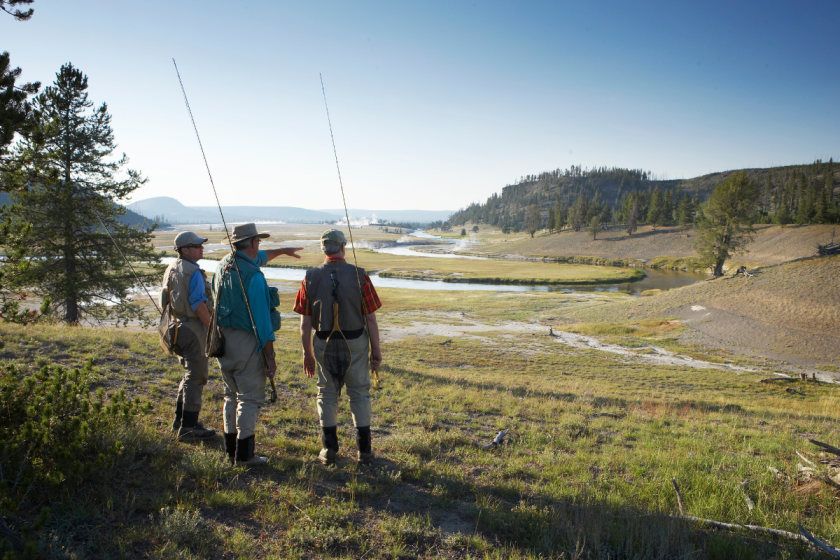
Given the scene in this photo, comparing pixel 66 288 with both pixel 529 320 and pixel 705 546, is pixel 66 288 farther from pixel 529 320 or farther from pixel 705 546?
pixel 529 320

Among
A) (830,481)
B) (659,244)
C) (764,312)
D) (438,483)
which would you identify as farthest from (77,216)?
(659,244)

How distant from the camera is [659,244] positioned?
96.2m

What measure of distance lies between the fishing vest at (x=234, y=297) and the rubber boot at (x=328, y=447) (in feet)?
5.08

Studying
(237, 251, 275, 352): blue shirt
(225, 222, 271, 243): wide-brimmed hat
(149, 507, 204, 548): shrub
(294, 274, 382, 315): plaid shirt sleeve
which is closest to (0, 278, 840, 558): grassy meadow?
(149, 507, 204, 548): shrub

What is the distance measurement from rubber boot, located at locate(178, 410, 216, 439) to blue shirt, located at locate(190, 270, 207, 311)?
144 cm

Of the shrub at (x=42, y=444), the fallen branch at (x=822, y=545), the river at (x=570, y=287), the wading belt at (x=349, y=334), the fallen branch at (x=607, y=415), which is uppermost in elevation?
the wading belt at (x=349, y=334)

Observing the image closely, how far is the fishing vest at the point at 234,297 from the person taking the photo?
15.1 feet

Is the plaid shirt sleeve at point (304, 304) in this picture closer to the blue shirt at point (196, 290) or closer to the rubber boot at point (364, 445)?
the blue shirt at point (196, 290)

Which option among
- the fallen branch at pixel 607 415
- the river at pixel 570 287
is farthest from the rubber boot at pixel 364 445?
the river at pixel 570 287

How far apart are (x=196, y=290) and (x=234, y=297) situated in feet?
2.83

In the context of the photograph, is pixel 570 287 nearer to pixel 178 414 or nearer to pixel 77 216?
pixel 77 216

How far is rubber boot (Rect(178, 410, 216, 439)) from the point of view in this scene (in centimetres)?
530

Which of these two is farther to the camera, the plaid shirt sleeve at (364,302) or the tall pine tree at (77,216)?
the tall pine tree at (77,216)

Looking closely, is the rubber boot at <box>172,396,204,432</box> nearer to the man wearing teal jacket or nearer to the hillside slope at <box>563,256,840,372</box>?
the man wearing teal jacket
